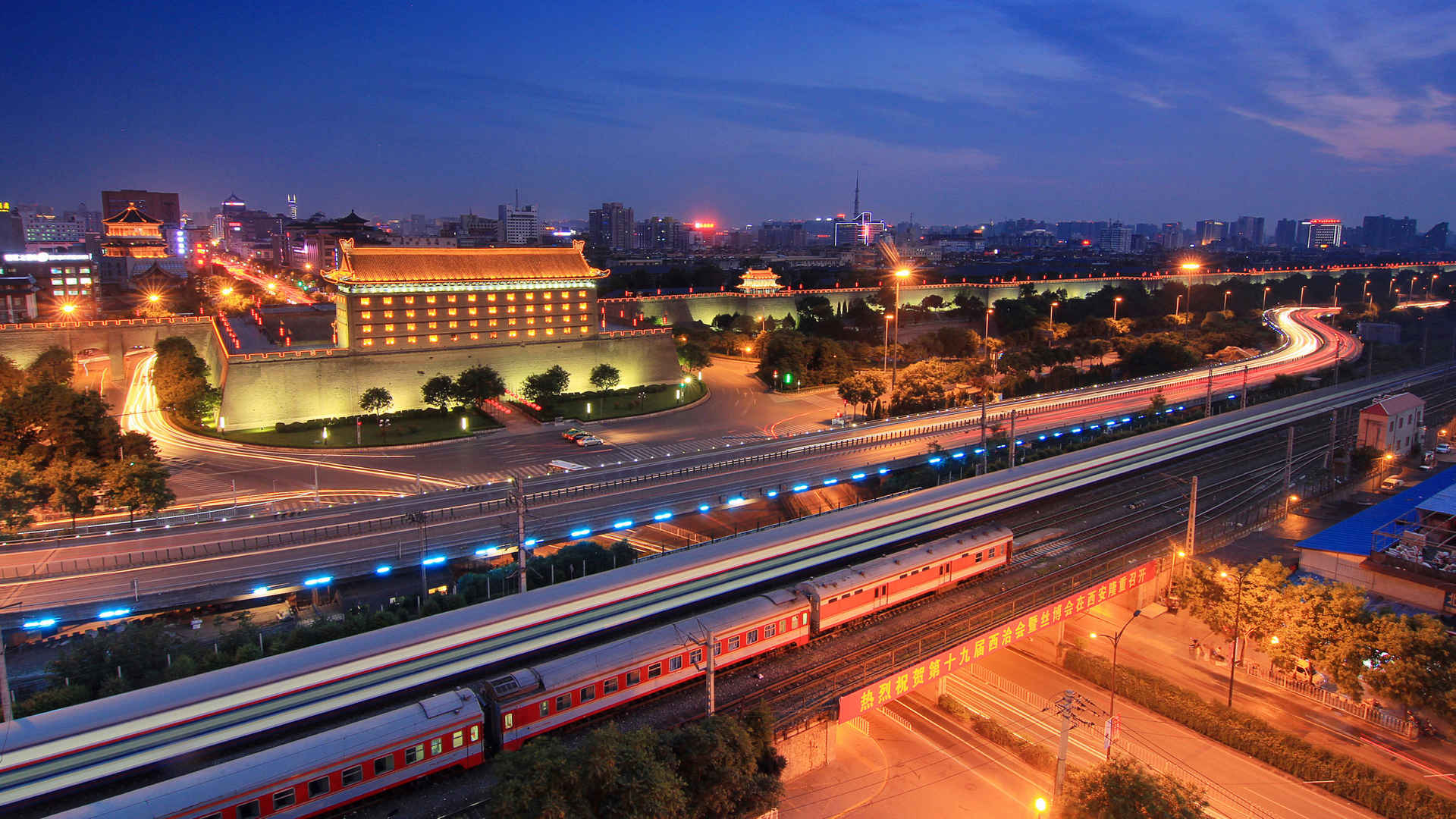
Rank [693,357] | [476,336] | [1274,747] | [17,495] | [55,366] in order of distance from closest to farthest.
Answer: [1274,747], [17,495], [55,366], [476,336], [693,357]

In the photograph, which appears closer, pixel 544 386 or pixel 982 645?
pixel 982 645

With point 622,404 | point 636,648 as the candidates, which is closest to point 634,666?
point 636,648

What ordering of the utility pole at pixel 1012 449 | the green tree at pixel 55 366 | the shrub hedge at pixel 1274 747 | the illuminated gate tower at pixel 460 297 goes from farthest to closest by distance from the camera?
the illuminated gate tower at pixel 460 297, the green tree at pixel 55 366, the utility pole at pixel 1012 449, the shrub hedge at pixel 1274 747

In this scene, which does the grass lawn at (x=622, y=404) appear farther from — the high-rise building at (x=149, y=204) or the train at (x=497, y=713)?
the high-rise building at (x=149, y=204)

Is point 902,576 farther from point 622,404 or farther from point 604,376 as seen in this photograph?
point 604,376

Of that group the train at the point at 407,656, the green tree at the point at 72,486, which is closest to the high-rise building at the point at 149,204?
the green tree at the point at 72,486

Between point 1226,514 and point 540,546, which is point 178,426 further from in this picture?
point 1226,514

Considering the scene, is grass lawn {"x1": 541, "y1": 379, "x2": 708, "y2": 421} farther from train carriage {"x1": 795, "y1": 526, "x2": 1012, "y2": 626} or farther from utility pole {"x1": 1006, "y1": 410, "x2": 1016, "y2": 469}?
train carriage {"x1": 795, "y1": 526, "x2": 1012, "y2": 626}
